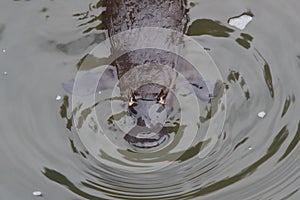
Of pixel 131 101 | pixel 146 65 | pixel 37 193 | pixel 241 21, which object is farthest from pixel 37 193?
pixel 241 21

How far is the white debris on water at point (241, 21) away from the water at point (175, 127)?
0.13ft

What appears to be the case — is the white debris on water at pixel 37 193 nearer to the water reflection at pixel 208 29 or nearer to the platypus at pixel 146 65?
the platypus at pixel 146 65

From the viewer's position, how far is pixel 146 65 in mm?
5348

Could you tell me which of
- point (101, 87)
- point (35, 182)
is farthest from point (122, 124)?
point (35, 182)

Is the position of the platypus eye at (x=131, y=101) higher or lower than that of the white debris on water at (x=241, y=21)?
lower

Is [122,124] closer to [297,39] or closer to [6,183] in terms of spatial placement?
[6,183]

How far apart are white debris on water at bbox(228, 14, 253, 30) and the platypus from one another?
0.38m

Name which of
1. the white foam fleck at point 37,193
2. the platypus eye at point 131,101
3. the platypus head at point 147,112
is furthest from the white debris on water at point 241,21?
the white foam fleck at point 37,193

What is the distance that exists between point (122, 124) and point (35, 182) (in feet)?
2.45

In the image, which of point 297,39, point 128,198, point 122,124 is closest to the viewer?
point 128,198

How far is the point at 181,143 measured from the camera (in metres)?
5.11

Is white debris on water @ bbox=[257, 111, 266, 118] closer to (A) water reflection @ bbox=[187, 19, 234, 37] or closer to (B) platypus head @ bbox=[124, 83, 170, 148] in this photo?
(B) platypus head @ bbox=[124, 83, 170, 148]

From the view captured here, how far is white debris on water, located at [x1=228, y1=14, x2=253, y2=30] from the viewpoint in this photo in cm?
582

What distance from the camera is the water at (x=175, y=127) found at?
497 cm
